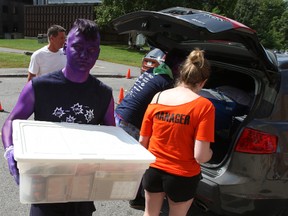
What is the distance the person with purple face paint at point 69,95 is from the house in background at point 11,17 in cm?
5127

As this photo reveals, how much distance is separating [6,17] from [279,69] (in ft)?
179

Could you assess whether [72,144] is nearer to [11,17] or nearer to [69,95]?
[69,95]

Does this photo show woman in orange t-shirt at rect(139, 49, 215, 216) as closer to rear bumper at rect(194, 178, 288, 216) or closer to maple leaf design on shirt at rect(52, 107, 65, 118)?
rear bumper at rect(194, 178, 288, 216)

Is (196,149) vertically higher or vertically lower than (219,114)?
higher

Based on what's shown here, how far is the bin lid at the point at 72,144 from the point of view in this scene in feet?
5.44

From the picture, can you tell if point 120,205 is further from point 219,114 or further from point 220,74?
point 220,74

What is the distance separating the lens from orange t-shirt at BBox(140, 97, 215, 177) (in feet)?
8.11

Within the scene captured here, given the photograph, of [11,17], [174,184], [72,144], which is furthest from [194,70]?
[11,17]

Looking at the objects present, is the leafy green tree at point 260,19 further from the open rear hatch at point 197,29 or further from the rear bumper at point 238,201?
the rear bumper at point 238,201

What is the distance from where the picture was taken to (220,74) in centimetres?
486

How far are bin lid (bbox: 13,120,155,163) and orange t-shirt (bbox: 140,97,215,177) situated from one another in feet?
1.75

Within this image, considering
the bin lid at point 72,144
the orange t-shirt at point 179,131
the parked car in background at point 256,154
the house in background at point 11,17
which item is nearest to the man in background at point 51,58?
the parked car in background at point 256,154

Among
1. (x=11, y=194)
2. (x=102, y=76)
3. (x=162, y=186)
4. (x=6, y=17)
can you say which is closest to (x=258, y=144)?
(x=162, y=186)

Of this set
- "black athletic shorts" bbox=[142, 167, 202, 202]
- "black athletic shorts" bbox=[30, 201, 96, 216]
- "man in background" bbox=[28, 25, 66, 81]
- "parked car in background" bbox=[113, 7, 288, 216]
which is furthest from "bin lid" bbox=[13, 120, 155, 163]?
"man in background" bbox=[28, 25, 66, 81]
